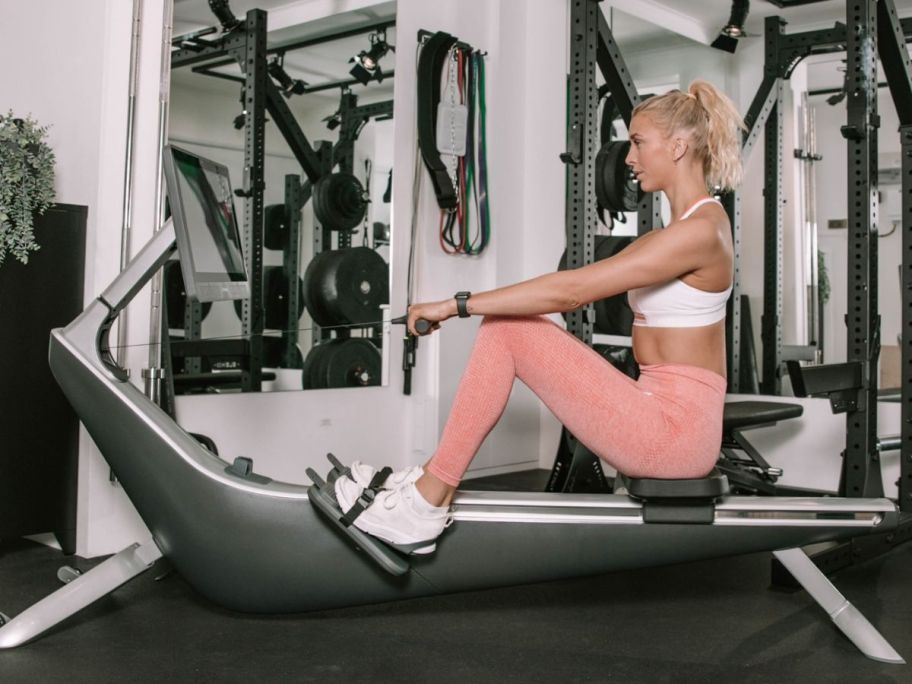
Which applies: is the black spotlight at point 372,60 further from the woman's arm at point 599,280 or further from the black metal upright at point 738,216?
Result: the woman's arm at point 599,280

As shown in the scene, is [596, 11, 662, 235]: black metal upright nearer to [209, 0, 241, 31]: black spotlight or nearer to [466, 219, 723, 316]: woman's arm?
[466, 219, 723, 316]: woman's arm

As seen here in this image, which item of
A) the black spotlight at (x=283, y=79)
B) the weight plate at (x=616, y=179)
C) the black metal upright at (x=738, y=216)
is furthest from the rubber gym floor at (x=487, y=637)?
the black spotlight at (x=283, y=79)

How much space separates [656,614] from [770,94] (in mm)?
3081

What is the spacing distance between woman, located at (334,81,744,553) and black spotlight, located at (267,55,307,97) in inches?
76.7

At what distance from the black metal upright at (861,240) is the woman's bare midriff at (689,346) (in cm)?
81

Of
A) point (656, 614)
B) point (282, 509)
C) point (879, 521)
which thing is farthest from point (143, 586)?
point (879, 521)

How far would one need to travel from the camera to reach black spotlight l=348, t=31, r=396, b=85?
401 centimetres

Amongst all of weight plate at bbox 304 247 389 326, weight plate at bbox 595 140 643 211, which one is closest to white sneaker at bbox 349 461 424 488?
weight plate at bbox 304 247 389 326

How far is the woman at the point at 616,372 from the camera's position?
205 centimetres


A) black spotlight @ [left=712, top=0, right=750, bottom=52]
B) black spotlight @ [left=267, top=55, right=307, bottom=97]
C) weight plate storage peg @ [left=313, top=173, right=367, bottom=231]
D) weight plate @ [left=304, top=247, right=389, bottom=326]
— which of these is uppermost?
black spotlight @ [left=712, top=0, right=750, bottom=52]

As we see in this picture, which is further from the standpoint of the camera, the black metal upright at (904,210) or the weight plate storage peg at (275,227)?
the weight plate storage peg at (275,227)

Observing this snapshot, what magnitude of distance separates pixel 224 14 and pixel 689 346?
2.34m

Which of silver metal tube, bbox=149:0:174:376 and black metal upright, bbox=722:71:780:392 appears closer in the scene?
silver metal tube, bbox=149:0:174:376

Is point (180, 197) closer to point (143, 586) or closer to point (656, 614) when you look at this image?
point (143, 586)
